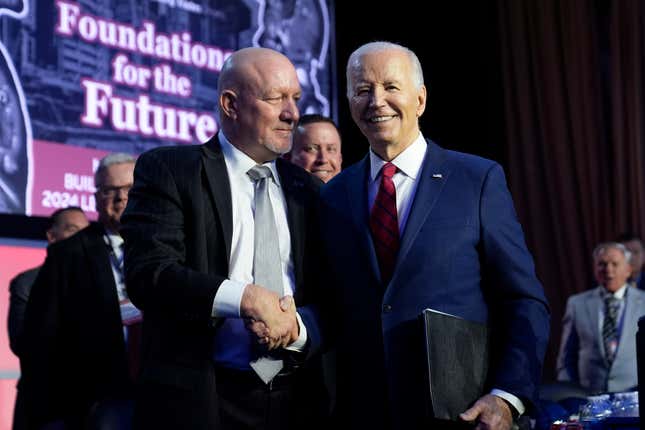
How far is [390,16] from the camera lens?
7570 millimetres

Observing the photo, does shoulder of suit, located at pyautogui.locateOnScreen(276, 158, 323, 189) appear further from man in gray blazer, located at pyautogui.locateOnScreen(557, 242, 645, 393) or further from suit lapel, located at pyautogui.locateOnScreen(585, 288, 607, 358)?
suit lapel, located at pyautogui.locateOnScreen(585, 288, 607, 358)

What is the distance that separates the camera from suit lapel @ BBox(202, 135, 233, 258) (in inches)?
83.0

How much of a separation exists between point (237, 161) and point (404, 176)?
383mm

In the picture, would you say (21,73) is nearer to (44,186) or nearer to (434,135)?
(44,186)

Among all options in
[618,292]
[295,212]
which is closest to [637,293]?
[618,292]

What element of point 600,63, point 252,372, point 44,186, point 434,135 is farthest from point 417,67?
point 600,63

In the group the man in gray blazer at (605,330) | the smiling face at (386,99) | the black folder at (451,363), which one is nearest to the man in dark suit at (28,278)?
the smiling face at (386,99)

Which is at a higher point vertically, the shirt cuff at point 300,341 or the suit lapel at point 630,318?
the shirt cuff at point 300,341

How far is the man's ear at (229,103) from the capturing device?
227 centimetres

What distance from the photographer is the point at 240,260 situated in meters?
2.13

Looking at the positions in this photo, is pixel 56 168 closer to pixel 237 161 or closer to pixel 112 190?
pixel 112 190

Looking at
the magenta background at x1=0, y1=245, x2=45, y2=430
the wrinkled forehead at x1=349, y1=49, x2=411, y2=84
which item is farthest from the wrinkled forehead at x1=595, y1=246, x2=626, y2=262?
the wrinkled forehead at x1=349, y1=49, x2=411, y2=84

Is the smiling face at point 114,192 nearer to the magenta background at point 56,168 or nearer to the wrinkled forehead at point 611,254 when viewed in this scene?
the magenta background at point 56,168

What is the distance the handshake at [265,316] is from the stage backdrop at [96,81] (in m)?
3.17
